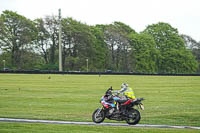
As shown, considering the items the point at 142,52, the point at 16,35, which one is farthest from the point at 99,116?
the point at 142,52

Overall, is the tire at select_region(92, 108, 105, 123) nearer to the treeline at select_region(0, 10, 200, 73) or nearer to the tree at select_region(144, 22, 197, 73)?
the treeline at select_region(0, 10, 200, 73)

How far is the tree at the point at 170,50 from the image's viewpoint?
125625 millimetres

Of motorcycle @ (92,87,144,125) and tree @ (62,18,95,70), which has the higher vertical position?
tree @ (62,18,95,70)

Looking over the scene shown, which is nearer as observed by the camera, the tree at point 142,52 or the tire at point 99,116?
the tire at point 99,116

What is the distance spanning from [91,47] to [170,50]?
2894 cm

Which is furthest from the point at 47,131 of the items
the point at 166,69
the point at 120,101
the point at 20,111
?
the point at 166,69

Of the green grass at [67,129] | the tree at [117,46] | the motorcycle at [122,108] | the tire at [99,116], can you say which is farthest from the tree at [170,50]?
the motorcycle at [122,108]

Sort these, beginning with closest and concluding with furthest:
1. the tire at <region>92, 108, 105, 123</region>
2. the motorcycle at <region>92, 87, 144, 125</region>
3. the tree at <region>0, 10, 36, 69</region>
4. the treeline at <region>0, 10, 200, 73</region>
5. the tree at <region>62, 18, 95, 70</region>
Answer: the motorcycle at <region>92, 87, 144, 125</region>, the tire at <region>92, 108, 105, 123</region>, the tree at <region>0, 10, 36, 69</region>, the treeline at <region>0, 10, 200, 73</region>, the tree at <region>62, 18, 95, 70</region>

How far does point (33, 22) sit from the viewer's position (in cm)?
11506

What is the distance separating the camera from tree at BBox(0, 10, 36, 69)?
4171 inches

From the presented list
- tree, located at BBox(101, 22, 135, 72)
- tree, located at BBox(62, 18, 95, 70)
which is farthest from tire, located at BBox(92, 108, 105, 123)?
tree, located at BBox(101, 22, 135, 72)

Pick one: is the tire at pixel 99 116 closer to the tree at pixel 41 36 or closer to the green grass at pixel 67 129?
the green grass at pixel 67 129

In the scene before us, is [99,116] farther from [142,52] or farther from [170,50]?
[170,50]

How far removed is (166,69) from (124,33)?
66.4 feet
